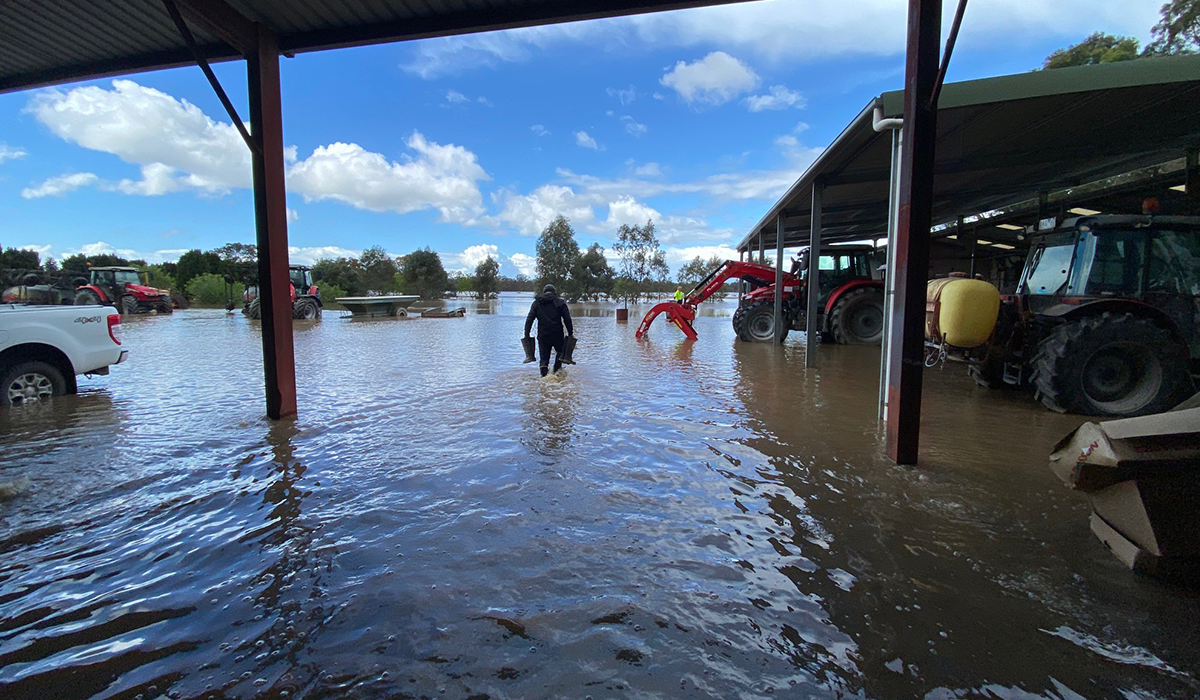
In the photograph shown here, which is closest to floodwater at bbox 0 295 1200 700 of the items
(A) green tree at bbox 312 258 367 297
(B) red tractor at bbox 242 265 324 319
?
(B) red tractor at bbox 242 265 324 319

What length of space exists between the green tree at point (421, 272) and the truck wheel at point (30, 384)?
44.2 metres

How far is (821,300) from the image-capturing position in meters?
14.1

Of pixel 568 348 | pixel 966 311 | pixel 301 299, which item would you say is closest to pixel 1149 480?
pixel 966 311

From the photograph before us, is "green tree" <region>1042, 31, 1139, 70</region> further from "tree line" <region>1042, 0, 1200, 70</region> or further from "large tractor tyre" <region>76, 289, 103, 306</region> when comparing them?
"large tractor tyre" <region>76, 289, 103, 306</region>

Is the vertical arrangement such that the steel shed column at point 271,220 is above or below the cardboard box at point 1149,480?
above

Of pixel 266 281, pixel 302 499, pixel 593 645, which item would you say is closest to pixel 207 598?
pixel 302 499

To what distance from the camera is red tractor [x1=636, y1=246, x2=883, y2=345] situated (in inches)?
493

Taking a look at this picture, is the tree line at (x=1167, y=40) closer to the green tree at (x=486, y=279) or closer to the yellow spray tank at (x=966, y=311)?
the yellow spray tank at (x=966, y=311)

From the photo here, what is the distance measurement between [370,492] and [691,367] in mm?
6947

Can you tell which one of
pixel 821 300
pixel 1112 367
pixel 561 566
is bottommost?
pixel 561 566

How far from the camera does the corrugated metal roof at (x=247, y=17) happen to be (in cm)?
498

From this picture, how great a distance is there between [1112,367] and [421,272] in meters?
50.4

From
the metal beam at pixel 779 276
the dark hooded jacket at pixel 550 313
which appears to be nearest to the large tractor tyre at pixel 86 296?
the dark hooded jacket at pixel 550 313

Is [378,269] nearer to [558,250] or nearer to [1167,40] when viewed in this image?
[558,250]
